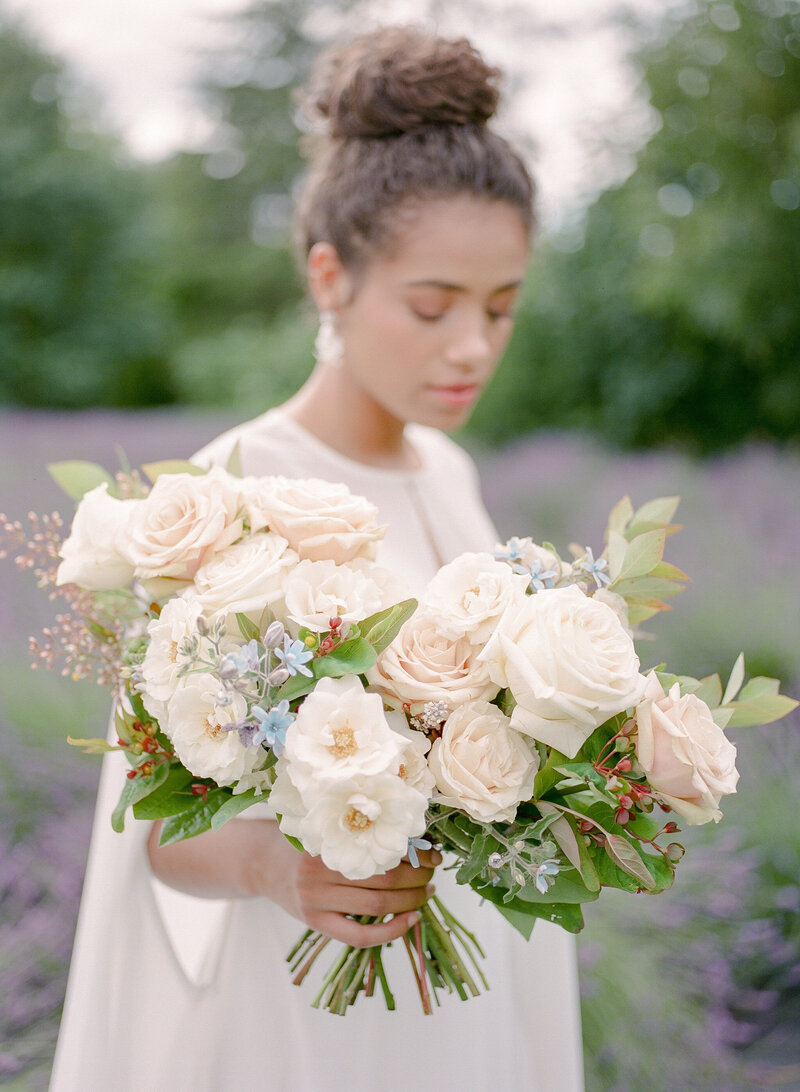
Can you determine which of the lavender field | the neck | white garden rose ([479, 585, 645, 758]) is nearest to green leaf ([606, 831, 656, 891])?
white garden rose ([479, 585, 645, 758])

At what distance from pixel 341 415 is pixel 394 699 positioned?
84 centimetres

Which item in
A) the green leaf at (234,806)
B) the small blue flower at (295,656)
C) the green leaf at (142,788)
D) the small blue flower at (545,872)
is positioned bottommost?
the green leaf at (142,788)

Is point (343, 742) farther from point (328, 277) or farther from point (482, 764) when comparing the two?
point (328, 277)

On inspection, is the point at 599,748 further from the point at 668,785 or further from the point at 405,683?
the point at 405,683

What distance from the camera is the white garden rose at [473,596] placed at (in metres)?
0.93

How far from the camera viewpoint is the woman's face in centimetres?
147

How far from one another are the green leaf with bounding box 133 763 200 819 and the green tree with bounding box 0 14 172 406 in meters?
11.1

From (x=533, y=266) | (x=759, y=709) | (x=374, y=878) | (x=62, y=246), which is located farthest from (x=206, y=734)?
(x=62, y=246)

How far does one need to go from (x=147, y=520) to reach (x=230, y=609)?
18 centimetres

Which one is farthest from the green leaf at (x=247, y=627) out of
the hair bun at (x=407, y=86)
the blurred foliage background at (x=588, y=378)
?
the blurred foliage background at (x=588, y=378)

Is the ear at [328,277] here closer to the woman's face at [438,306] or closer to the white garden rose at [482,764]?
the woman's face at [438,306]

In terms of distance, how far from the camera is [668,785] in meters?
0.89

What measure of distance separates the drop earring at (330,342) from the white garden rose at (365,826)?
3.33 feet

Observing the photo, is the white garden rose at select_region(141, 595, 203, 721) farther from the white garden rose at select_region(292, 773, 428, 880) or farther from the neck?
the neck
